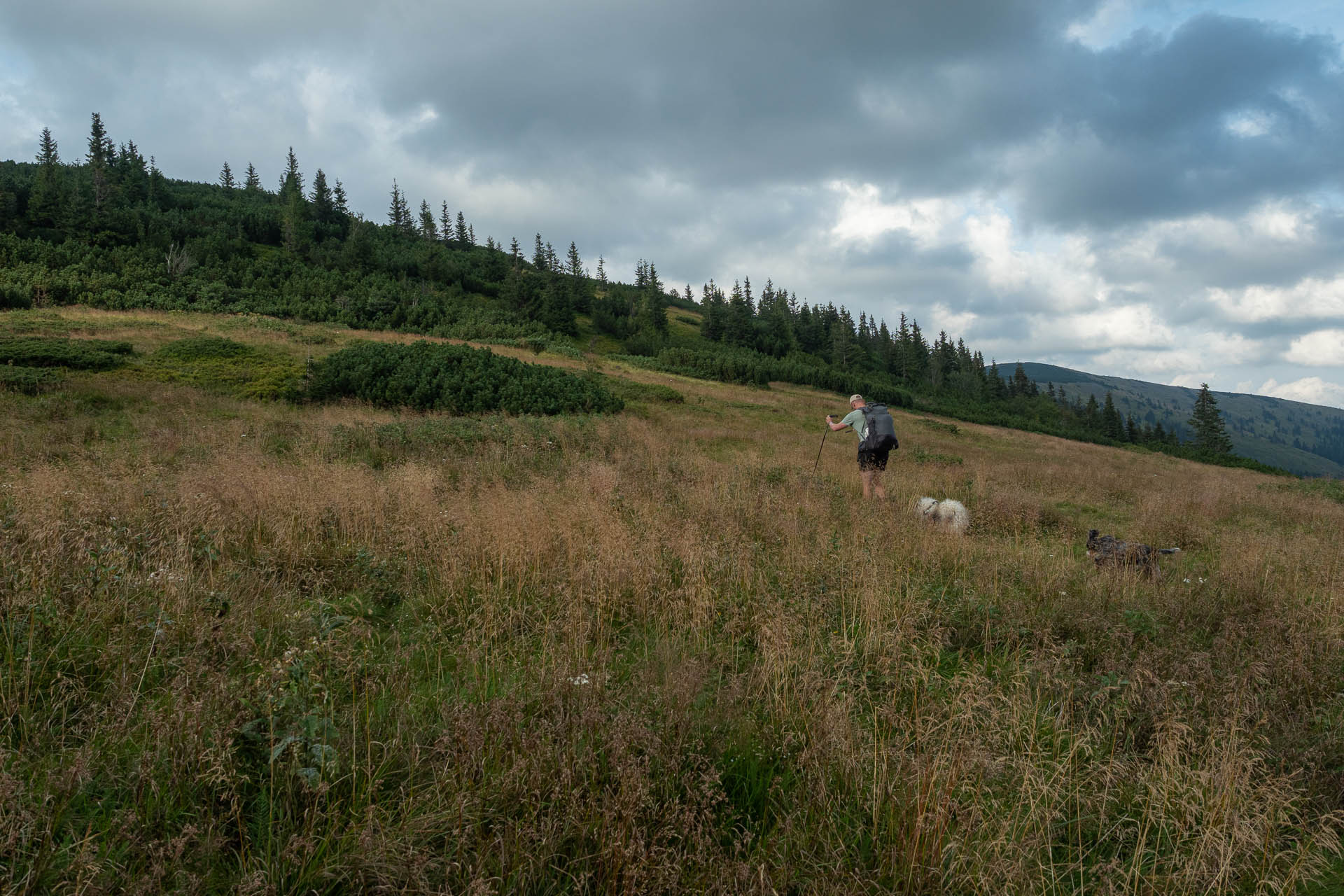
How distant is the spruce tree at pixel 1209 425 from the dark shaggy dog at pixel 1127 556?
8188 centimetres

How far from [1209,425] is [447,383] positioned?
285ft

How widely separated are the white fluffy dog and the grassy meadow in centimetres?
98

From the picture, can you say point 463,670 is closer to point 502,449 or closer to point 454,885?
point 454,885

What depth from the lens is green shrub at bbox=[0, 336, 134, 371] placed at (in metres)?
17.0

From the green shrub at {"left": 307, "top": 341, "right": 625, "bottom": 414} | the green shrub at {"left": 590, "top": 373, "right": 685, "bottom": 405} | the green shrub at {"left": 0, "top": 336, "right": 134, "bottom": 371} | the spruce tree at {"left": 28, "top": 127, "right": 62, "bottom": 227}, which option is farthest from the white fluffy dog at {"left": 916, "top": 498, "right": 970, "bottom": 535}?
the spruce tree at {"left": 28, "top": 127, "right": 62, "bottom": 227}

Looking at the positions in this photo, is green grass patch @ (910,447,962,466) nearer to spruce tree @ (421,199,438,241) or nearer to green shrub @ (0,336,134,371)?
green shrub @ (0,336,134,371)

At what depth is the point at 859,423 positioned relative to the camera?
35.8 ft

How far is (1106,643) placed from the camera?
455cm

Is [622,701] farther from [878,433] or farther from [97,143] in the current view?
[97,143]

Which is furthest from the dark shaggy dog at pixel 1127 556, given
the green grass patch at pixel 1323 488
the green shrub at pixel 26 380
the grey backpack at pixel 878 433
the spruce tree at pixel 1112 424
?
the spruce tree at pixel 1112 424

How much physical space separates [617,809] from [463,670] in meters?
1.75

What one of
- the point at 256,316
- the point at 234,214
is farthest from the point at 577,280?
the point at 256,316

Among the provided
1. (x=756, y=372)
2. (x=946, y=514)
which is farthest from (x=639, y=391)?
(x=756, y=372)

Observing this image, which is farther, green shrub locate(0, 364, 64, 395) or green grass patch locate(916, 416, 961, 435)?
green grass patch locate(916, 416, 961, 435)
